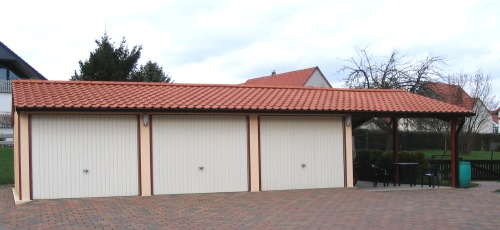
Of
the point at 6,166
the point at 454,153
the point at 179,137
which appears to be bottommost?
the point at 6,166

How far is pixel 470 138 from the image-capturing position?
124 feet

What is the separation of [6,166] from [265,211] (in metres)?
14.4

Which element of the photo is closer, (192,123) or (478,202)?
(478,202)

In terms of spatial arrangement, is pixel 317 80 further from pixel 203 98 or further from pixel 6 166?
pixel 203 98

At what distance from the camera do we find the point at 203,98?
16047 mm

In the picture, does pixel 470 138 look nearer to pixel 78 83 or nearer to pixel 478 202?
pixel 478 202

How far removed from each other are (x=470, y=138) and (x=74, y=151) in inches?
1181

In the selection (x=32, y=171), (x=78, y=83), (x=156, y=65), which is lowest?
(x=32, y=171)

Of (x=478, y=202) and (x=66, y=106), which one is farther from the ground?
(x=66, y=106)

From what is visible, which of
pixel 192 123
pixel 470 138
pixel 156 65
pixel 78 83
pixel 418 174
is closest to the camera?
pixel 192 123

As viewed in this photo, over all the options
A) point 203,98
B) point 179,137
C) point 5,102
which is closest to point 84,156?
point 179,137

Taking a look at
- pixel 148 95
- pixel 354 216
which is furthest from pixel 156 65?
pixel 354 216

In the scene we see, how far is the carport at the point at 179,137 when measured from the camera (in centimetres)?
1405

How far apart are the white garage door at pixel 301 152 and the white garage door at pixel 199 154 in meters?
0.69
